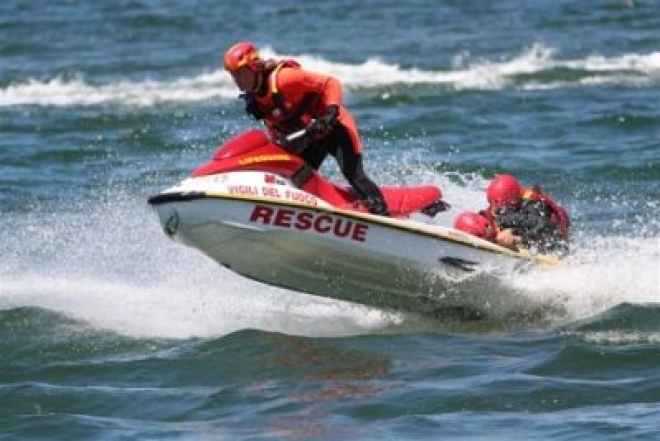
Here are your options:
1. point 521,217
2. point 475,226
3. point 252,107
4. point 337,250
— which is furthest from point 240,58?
point 521,217

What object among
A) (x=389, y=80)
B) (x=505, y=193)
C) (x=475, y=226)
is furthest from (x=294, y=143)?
(x=389, y=80)

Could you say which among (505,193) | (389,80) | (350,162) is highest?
(389,80)

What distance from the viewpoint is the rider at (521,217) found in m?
13.2

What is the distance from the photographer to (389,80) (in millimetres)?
27234

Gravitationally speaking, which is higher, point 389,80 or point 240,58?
point 389,80

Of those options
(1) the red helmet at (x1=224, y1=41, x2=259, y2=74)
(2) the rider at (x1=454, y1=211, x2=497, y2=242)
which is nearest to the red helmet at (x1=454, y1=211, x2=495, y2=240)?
(2) the rider at (x1=454, y1=211, x2=497, y2=242)

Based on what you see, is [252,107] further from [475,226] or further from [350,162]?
[475,226]

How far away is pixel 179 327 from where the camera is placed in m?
13.5

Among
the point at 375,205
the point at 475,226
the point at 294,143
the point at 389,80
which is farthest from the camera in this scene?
the point at 389,80

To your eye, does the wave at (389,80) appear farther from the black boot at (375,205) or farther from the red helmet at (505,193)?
the black boot at (375,205)

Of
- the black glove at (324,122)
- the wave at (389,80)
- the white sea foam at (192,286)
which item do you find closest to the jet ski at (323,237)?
the black glove at (324,122)

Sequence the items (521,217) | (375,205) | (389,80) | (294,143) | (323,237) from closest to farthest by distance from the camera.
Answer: (323,237) < (294,143) < (375,205) < (521,217) < (389,80)

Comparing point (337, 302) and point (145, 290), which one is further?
point (145, 290)

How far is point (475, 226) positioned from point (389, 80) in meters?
14.3
